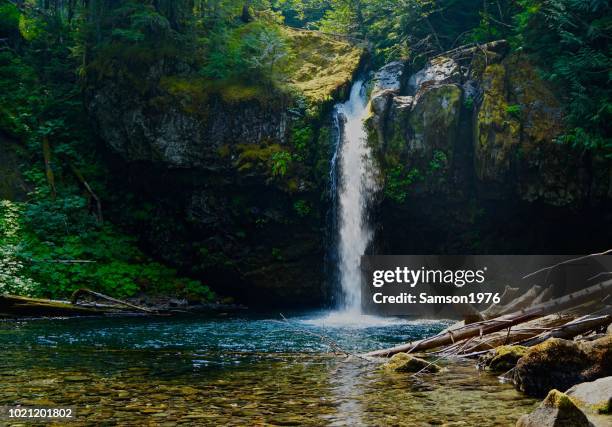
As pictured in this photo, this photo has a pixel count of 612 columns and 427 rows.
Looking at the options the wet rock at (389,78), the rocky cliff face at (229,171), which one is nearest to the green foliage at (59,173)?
the rocky cliff face at (229,171)

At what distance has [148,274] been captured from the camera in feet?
56.2

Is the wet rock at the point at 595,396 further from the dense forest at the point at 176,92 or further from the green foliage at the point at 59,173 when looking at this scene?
the green foliage at the point at 59,173

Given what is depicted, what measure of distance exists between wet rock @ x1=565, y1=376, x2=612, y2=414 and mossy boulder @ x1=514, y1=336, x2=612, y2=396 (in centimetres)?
63

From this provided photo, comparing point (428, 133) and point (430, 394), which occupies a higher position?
point (428, 133)

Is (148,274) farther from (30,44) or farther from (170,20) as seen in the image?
(30,44)

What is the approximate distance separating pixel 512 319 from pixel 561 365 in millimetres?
1123

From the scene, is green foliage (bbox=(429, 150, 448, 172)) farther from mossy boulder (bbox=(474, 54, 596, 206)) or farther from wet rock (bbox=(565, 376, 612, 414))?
wet rock (bbox=(565, 376, 612, 414))

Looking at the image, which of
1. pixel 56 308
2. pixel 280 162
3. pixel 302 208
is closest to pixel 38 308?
pixel 56 308

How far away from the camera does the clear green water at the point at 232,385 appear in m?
4.86

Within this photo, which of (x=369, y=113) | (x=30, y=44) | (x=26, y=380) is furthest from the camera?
(x=30, y=44)

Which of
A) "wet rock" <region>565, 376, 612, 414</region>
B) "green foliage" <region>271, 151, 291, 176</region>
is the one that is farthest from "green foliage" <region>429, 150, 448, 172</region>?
"wet rock" <region>565, 376, 612, 414</region>

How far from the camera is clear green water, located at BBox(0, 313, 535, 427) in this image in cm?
486

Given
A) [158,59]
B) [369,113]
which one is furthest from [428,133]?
[158,59]

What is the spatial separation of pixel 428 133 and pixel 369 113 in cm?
199
